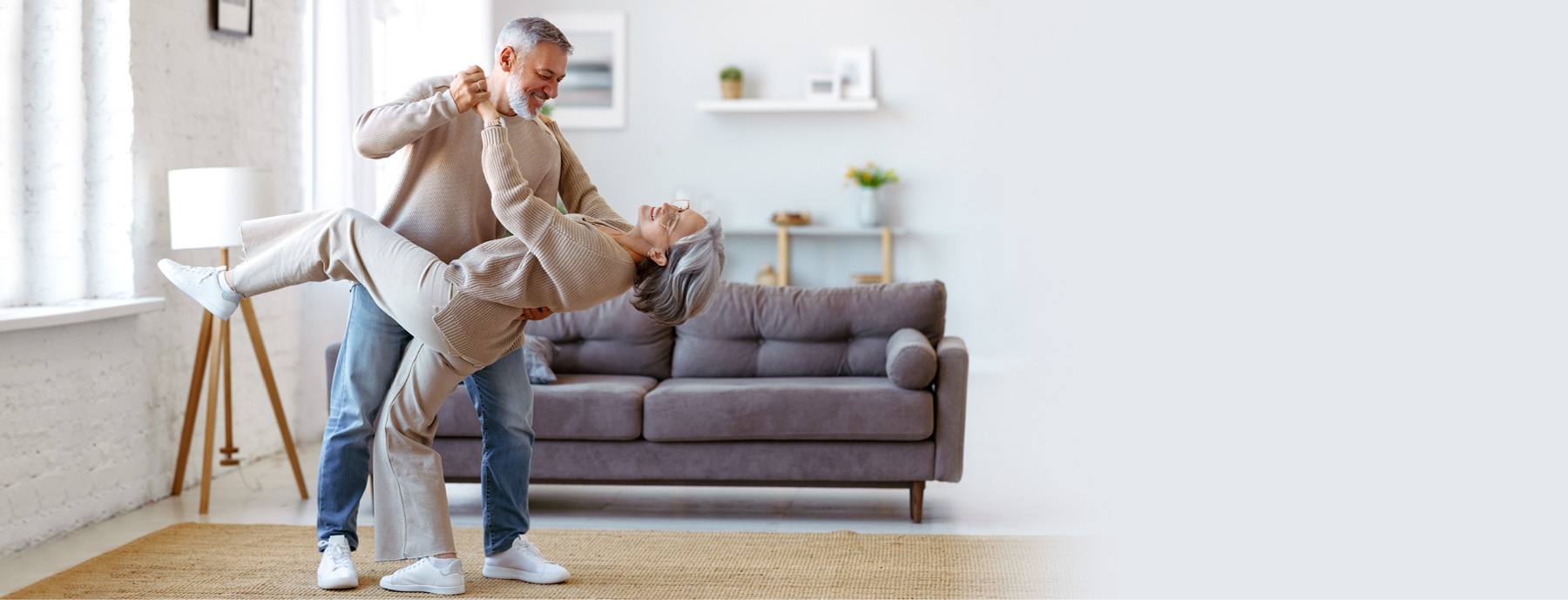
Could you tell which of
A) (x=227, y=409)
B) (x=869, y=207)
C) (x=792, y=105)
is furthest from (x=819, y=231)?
(x=227, y=409)

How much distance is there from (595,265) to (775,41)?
16.8 ft

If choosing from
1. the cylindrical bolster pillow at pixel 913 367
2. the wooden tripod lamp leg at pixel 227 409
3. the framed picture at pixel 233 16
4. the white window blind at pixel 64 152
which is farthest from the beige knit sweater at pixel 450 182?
the framed picture at pixel 233 16

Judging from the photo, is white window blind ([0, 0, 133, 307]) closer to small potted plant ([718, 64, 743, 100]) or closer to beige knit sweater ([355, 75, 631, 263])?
beige knit sweater ([355, 75, 631, 263])

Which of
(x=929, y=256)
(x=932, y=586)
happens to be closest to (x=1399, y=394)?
(x=932, y=586)

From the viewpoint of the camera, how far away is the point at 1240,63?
3.57 ft

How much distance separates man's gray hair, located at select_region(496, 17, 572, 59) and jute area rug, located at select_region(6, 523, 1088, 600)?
1257 millimetres

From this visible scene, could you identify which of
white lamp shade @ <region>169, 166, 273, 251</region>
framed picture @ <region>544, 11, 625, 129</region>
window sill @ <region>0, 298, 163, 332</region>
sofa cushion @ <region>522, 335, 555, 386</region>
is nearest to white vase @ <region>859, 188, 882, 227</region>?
framed picture @ <region>544, 11, 625, 129</region>

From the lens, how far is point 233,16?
416 centimetres

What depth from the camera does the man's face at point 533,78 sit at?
7.07 ft

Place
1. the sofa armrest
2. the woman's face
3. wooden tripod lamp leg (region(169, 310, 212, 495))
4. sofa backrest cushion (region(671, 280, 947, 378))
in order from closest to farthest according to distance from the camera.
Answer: the woman's face
the sofa armrest
wooden tripod lamp leg (region(169, 310, 212, 495))
sofa backrest cushion (region(671, 280, 947, 378))

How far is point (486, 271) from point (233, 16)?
258cm

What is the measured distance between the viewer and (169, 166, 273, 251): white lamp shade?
3.53 metres

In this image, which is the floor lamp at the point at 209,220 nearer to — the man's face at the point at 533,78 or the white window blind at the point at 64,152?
the white window blind at the point at 64,152

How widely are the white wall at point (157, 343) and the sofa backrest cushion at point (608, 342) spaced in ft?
3.99
